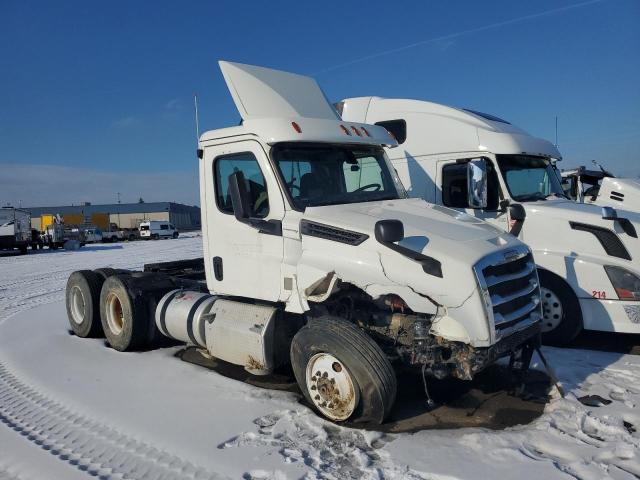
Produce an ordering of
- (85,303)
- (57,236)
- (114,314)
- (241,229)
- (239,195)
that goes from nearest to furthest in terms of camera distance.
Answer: (239,195), (241,229), (114,314), (85,303), (57,236)

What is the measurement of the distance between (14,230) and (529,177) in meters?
31.3

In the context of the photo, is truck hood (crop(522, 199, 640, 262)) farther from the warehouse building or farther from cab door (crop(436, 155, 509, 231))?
the warehouse building

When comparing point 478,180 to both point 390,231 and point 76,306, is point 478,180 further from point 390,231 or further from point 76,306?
point 76,306

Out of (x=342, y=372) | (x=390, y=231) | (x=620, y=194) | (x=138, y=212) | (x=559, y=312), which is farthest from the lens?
(x=138, y=212)

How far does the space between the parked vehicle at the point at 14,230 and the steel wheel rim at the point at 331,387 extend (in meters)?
31.5

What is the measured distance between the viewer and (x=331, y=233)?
14.9ft

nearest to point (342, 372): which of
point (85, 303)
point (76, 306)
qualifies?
point (85, 303)

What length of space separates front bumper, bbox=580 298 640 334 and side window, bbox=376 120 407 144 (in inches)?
148

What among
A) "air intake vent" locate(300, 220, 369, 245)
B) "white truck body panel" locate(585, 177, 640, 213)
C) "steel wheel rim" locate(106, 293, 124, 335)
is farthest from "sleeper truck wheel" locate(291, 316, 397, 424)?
"white truck body panel" locate(585, 177, 640, 213)

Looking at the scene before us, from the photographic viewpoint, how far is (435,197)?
26.1 ft

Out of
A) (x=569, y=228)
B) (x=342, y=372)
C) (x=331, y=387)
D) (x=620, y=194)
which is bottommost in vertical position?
(x=331, y=387)

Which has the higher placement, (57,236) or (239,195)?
(239,195)

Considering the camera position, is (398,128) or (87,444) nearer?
(87,444)

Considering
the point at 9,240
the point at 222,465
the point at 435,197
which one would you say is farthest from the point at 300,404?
the point at 9,240
